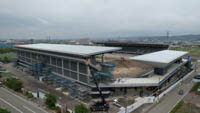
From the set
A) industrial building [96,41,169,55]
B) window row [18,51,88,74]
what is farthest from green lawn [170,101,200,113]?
industrial building [96,41,169,55]

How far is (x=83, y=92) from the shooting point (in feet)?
105

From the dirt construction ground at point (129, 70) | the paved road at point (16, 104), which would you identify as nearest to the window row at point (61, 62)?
the paved road at point (16, 104)

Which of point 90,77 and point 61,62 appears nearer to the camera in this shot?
point 90,77

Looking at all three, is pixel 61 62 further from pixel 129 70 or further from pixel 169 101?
pixel 169 101

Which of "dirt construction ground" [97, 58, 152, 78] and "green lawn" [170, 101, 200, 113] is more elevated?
"dirt construction ground" [97, 58, 152, 78]

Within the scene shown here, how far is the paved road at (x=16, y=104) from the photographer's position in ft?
90.8

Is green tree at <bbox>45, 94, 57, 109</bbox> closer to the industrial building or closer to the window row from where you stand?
the window row

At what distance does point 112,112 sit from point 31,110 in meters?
16.7

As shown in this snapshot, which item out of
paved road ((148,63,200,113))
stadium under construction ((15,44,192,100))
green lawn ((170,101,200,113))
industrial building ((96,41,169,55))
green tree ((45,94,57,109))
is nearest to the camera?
green lawn ((170,101,200,113))

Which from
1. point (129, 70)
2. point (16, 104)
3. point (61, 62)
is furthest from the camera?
point (129, 70)

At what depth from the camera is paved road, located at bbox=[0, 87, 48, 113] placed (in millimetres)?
27672

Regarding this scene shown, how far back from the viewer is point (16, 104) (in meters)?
30.4

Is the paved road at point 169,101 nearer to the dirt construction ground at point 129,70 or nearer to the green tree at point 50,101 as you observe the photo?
the dirt construction ground at point 129,70

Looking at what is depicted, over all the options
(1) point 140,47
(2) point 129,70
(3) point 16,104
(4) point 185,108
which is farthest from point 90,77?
(1) point 140,47
